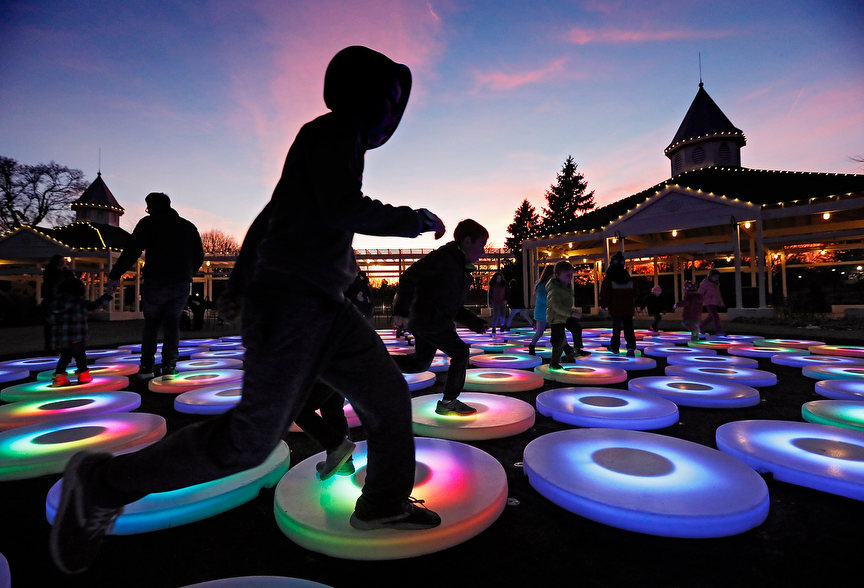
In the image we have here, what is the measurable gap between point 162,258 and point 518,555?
5007mm

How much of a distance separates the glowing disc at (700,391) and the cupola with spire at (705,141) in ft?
86.2

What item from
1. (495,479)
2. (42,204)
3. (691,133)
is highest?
(691,133)

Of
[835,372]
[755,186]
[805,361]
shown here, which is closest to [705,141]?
[755,186]

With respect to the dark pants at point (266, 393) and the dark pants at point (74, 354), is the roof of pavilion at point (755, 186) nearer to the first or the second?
the dark pants at point (266, 393)

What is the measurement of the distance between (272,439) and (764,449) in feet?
9.91

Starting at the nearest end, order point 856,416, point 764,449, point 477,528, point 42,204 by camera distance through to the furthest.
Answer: point 477,528
point 764,449
point 856,416
point 42,204

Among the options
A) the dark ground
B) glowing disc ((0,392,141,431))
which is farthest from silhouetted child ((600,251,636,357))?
glowing disc ((0,392,141,431))

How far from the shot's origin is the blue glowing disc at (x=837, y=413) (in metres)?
3.15

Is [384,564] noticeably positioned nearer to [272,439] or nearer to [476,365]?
[272,439]

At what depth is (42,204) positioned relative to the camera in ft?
98.9

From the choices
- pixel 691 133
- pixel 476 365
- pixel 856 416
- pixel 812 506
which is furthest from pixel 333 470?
pixel 691 133

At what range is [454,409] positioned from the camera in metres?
3.52

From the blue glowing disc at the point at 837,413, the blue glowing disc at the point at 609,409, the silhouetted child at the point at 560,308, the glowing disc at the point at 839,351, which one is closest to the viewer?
the blue glowing disc at the point at 837,413

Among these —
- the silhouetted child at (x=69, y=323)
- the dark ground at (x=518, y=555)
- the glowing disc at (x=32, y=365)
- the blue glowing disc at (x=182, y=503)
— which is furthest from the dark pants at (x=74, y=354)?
the blue glowing disc at (x=182, y=503)
